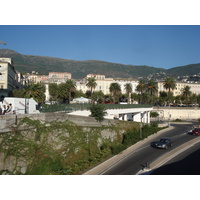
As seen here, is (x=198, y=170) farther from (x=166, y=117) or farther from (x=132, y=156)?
(x=166, y=117)

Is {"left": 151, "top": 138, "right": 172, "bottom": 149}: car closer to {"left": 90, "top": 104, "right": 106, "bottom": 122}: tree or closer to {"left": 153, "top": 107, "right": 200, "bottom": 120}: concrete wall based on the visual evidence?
{"left": 90, "top": 104, "right": 106, "bottom": 122}: tree

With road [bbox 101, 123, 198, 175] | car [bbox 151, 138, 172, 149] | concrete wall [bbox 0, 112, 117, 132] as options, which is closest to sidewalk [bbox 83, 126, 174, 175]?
road [bbox 101, 123, 198, 175]

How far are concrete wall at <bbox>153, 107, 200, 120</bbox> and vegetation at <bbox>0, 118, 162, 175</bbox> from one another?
6285 cm

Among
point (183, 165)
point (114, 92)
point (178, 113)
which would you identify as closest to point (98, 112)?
point (183, 165)

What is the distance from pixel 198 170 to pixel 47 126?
606 inches

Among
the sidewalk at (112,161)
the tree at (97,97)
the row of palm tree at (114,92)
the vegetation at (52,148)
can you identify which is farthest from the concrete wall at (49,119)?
the tree at (97,97)

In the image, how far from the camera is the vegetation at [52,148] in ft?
61.1

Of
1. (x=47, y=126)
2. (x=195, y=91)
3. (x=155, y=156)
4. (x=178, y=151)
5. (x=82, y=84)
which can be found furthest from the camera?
(x=195, y=91)

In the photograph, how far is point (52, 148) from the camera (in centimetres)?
2212

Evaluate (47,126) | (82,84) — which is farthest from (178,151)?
(82,84)

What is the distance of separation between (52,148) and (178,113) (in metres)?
77.8

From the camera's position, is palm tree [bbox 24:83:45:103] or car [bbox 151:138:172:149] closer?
car [bbox 151:138:172:149]

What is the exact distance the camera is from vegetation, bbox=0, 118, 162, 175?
1861 cm

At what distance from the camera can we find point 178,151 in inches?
1089
